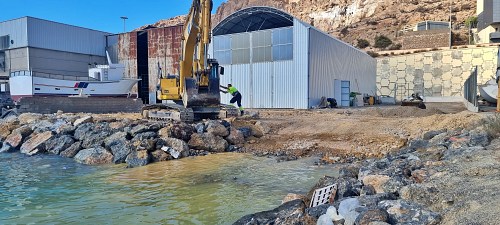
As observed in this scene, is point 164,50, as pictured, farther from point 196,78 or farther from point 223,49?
point 196,78

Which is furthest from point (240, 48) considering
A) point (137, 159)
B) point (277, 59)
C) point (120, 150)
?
point (137, 159)

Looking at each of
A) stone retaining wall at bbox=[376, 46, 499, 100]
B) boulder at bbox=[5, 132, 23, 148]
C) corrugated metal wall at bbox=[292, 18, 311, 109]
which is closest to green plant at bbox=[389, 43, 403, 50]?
stone retaining wall at bbox=[376, 46, 499, 100]

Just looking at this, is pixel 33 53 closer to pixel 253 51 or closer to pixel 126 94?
pixel 126 94

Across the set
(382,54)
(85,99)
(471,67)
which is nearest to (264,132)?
(85,99)

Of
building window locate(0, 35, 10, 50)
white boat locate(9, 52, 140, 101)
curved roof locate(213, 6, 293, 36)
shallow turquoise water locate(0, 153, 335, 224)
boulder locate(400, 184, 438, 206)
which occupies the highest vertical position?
building window locate(0, 35, 10, 50)

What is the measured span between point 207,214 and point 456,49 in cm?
4201

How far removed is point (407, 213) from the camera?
4.09 m

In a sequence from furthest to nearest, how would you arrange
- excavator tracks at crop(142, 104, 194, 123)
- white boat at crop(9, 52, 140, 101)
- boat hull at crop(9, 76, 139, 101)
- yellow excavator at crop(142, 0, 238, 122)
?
1. white boat at crop(9, 52, 140, 101)
2. boat hull at crop(9, 76, 139, 101)
3. excavator tracks at crop(142, 104, 194, 123)
4. yellow excavator at crop(142, 0, 238, 122)

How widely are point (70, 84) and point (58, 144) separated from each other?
1598 cm

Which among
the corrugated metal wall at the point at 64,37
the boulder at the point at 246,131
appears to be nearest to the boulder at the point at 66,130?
the boulder at the point at 246,131

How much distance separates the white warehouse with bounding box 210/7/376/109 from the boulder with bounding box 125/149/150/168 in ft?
44.9

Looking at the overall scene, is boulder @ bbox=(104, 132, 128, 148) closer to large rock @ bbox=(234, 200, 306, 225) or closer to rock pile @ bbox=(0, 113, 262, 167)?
rock pile @ bbox=(0, 113, 262, 167)

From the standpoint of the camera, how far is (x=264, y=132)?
1484 cm

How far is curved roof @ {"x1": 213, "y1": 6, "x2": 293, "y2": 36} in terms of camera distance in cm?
2373
